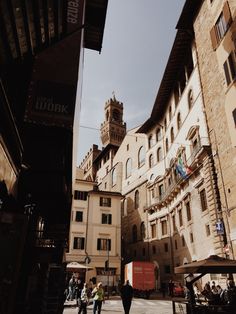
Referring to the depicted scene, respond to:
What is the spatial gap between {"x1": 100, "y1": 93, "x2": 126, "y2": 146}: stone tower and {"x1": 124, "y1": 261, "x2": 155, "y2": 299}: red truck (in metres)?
50.2

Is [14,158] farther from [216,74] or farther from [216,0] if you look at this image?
[216,0]

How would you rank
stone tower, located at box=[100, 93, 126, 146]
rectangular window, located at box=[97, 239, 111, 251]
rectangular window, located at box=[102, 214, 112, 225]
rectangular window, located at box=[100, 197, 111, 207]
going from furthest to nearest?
1. stone tower, located at box=[100, 93, 126, 146]
2. rectangular window, located at box=[100, 197, 111, 207]
3. rectangular window, located at box=[102, 214, 112, 225]
4. rectangular window, located at box=[97, 239, 111, 251]

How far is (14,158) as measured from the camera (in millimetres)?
5395

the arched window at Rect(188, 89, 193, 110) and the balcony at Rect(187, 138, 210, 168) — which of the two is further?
the arched window at Rect(188, 89, 193, 110)

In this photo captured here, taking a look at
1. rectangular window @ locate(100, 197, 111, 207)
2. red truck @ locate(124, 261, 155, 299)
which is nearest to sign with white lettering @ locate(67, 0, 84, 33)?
red truck @ locate(124, 261, 155, 299)

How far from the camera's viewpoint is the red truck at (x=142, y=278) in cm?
2422

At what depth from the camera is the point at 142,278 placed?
24.7 meters

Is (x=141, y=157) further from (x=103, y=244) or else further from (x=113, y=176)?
(x=103, y=244)

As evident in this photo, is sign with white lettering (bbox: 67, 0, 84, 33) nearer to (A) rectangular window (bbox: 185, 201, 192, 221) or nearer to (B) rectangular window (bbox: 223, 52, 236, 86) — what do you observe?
(B) rectangular window (bbox: 223, 52, 236, 86)

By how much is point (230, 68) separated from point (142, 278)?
1818 cm

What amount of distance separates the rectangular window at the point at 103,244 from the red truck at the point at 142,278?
8.54 m

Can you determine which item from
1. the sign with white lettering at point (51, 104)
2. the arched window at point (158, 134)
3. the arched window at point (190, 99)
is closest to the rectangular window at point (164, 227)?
the arched window at point (158, 134)

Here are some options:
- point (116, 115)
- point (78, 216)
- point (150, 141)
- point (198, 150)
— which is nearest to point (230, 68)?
point (198, 150)

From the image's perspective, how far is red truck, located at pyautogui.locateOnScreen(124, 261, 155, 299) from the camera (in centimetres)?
2422
